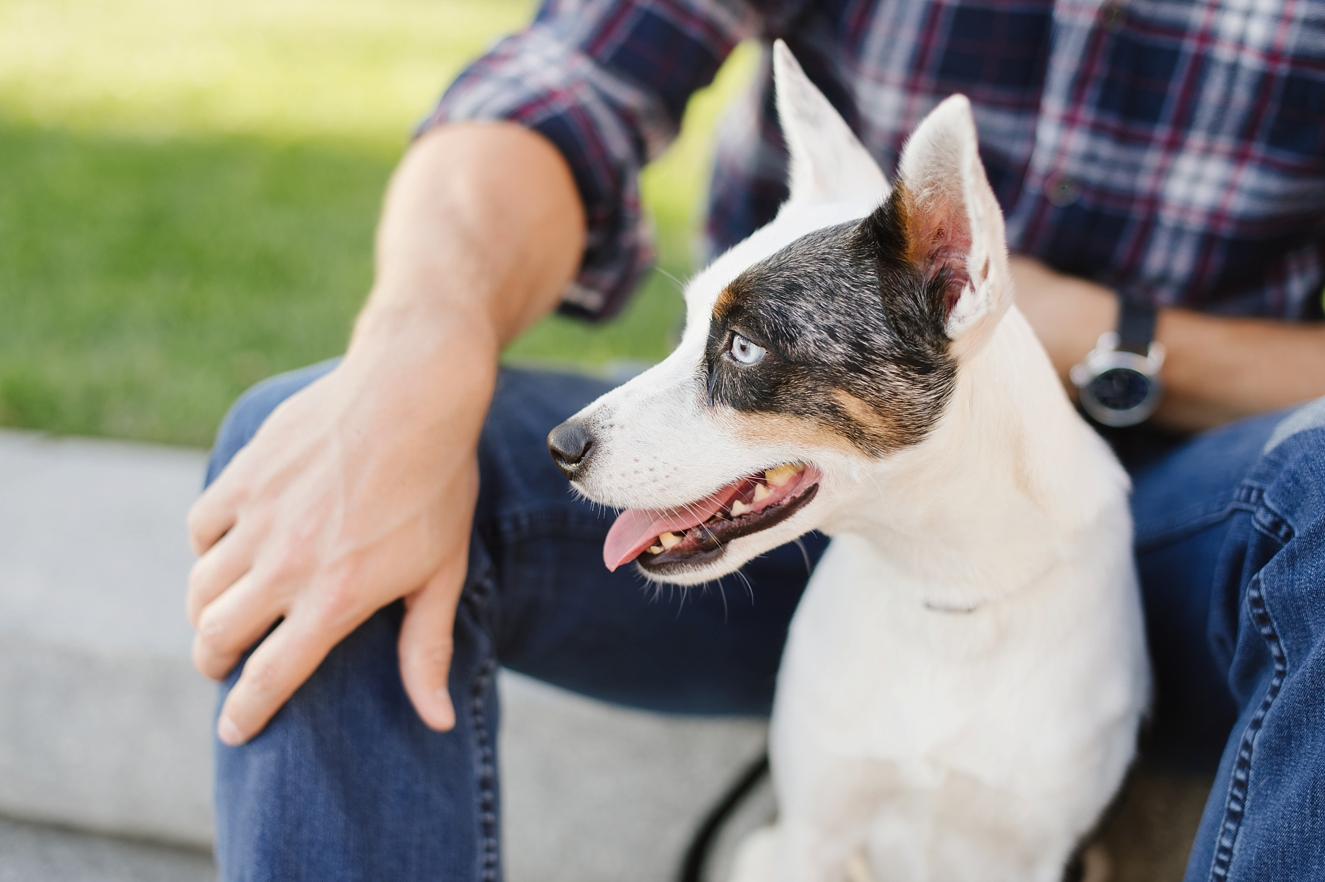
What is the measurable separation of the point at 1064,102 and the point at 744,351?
914mm

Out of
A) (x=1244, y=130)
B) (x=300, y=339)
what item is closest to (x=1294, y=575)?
(x=1244, y=130)

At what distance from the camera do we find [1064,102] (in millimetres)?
1849

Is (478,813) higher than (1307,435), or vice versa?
(1307,435)

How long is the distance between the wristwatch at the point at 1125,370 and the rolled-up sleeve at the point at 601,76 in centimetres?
94

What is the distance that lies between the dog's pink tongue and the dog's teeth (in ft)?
0.16

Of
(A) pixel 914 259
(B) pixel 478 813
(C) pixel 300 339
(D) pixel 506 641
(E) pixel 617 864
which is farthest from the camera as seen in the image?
(C) pixel 300 339

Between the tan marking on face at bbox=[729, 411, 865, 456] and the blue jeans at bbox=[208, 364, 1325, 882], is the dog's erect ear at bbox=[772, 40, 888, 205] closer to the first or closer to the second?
the tan marking on face at bbox=[729, 411, 865, 456]

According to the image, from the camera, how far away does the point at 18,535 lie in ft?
8.57

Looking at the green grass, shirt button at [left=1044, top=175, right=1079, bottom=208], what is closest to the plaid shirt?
shirt button at [left=1044, top=175, right=1079, bottom=208]

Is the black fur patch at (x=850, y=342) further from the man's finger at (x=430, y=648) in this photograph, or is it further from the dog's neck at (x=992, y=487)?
the man's finger at (x=430, y=648)

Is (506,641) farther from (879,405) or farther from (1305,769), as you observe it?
(1305,769)

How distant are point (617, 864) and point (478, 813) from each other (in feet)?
2.60

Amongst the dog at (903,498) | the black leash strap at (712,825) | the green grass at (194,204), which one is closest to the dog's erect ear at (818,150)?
the dog at (903,498)

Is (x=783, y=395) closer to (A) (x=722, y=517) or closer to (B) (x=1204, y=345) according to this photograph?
(A) (x=722, y=517)
